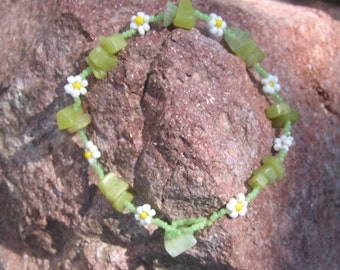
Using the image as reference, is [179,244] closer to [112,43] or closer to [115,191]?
[115,191]

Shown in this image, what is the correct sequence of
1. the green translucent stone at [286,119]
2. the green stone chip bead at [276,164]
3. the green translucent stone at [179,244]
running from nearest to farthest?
the green translucent stone at [179,244] → the green stone chip bead at [276,164] → the green translucent stone at [286,119]

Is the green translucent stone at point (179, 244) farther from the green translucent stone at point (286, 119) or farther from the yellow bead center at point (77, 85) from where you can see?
the yellow bead center at point (77, 85)

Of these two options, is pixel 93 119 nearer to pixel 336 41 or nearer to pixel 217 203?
pixel 217 203

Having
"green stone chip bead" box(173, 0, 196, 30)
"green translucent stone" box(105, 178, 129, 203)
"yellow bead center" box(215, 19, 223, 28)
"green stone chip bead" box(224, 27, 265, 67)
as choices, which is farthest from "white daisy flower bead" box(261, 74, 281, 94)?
"green translucent stone" box(105, 178, 129, 203)

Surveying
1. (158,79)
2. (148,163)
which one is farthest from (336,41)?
(148,163)

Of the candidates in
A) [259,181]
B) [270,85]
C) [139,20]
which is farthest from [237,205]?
[139,20]

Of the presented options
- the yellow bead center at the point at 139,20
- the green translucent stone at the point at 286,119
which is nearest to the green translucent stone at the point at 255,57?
the green translucent stone at the point at 286,119
